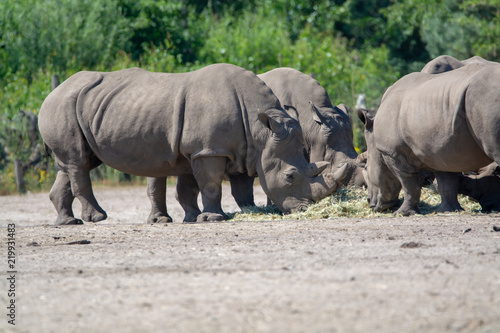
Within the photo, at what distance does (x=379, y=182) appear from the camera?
9.16m

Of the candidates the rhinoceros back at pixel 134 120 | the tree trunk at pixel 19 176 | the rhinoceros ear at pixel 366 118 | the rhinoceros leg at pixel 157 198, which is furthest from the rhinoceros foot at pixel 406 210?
the tree trunk at pixel 19 176

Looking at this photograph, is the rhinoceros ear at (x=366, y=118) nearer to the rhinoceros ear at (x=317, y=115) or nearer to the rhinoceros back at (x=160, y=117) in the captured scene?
the rhinoceros ear at (x=317, y=115)

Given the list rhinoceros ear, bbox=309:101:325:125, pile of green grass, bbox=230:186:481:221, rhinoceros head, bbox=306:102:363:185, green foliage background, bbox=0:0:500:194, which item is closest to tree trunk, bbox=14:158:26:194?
green foliage background, bbox=0:0:500:194

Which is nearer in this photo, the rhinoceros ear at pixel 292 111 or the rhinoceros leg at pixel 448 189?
the rhinoceros leg at pixel 448 189

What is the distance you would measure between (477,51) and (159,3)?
11.9m

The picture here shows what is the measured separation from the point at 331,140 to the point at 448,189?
2024mm

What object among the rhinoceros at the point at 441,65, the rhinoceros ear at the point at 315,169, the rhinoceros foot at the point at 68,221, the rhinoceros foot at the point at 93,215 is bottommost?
the rhinoceros foot at the point at 68,221

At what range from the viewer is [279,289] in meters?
4.56

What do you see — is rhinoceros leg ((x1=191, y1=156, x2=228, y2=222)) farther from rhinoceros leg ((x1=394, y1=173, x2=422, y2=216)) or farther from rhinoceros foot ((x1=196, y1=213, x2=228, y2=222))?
rhinoceros leg ((x1=394, y1=173, x2=422, y2=216))

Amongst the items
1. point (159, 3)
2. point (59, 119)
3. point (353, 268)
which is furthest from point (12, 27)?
point (353, 268)

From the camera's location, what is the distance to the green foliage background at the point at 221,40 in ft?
63.5

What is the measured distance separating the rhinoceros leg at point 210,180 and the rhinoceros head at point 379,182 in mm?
1703

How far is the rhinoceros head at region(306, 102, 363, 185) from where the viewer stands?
1010 cm

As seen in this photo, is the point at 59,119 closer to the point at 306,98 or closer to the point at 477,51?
the point at 306,98
